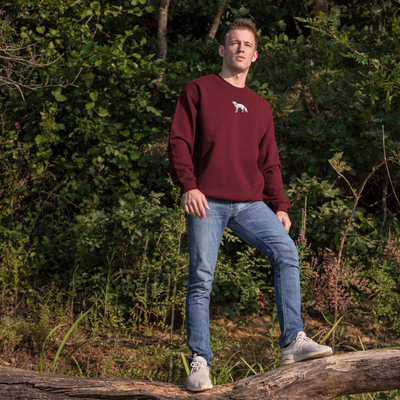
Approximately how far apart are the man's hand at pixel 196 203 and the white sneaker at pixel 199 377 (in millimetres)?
766

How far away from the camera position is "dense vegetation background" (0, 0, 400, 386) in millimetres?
4695

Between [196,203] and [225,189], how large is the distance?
0.74 ft

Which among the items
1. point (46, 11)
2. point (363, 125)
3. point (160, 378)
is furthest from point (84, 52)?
point (160, 378)

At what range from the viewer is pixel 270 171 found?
2906 millimetres

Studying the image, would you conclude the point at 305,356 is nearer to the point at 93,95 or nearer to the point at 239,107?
the point at 239,107

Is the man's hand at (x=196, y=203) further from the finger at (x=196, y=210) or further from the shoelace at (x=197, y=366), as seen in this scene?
the shoelace at (x=197, y=366)

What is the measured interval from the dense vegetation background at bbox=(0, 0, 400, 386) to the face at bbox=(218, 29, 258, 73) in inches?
76.6

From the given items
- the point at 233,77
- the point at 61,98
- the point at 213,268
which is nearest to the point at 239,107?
the point at 233,77

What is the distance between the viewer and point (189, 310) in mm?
2480

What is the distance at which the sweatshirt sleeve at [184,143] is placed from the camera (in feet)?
8.16

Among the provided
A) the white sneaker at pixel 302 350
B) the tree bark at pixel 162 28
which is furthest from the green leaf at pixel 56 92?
the white sneaker at pixel 302 350

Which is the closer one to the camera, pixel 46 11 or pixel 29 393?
pixel 29 393

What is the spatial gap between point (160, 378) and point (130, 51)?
4.44 m

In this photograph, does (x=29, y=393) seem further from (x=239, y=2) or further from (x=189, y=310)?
(x=239, y=2)
